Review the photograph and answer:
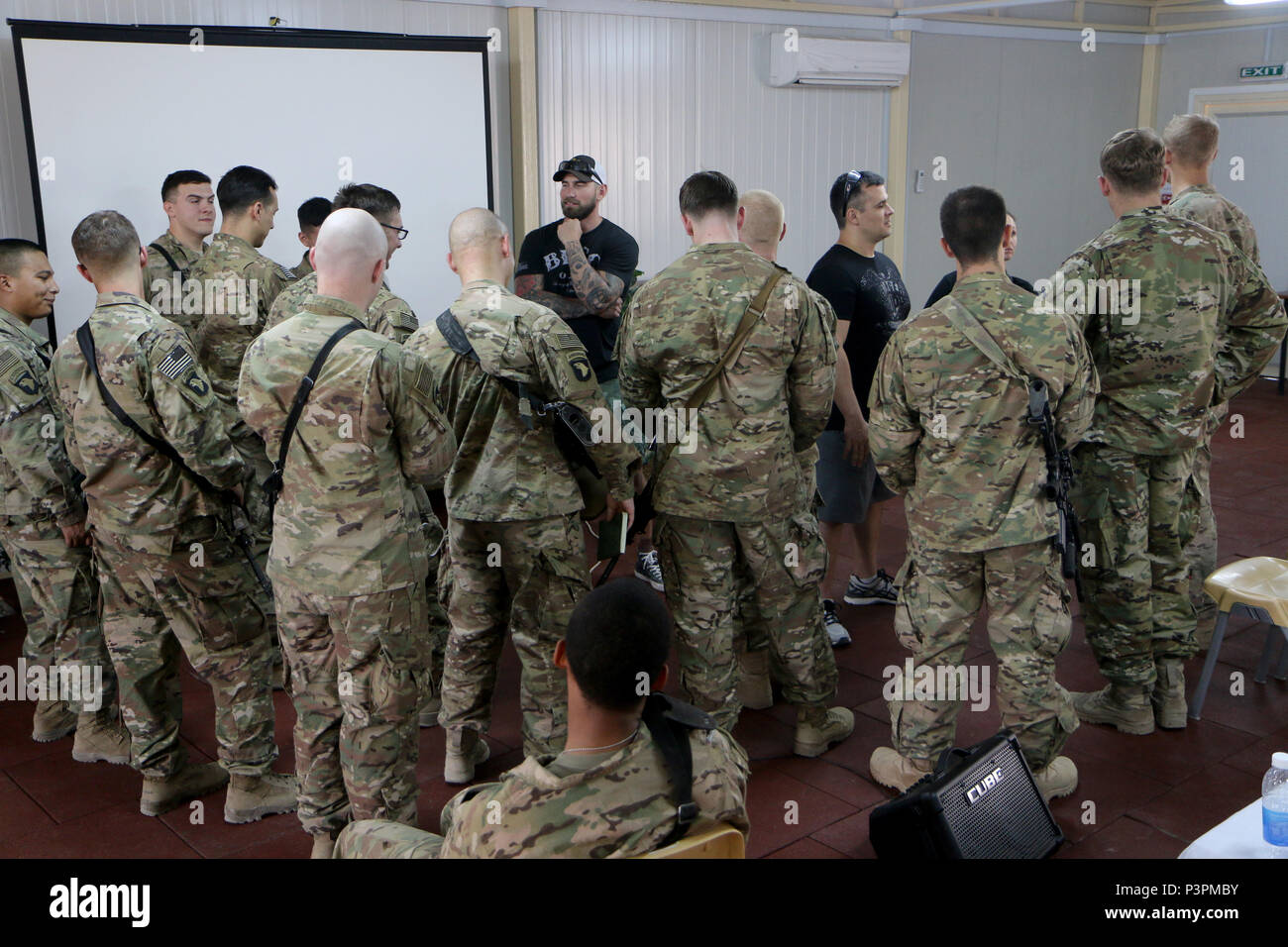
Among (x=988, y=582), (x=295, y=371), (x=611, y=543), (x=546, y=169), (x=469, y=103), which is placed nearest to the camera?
(x=295, y=371)

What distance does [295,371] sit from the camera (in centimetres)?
258

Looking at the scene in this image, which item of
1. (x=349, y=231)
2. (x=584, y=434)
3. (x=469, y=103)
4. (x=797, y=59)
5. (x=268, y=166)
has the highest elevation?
(x=797, y=59)

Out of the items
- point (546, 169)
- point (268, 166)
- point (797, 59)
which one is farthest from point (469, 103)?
point (797, 59)

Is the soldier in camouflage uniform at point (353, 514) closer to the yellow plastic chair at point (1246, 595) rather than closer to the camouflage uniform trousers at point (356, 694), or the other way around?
the camouflage uniform trousers at point (356, 694)

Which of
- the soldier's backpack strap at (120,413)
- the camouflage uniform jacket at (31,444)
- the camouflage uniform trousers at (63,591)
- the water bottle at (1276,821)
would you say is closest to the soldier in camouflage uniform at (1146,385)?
the water bottle at (1276,821)

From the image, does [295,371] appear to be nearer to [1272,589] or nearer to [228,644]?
[228,644]

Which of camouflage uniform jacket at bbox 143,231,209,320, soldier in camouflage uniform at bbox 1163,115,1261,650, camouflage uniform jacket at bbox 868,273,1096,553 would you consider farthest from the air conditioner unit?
camouflage uniform jacket at bbox 868,273,1096,553

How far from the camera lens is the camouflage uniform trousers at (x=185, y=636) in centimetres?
Result: 310

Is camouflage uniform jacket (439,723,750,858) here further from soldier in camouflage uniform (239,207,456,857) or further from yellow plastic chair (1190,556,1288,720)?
yellow plastic chair (1190,556,1288,720)

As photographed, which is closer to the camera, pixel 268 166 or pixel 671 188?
pixel 268 166

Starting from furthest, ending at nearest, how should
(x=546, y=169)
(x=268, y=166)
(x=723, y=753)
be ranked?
(x=546, y=169) → (x=268, y=166) → (x=723, y=753)

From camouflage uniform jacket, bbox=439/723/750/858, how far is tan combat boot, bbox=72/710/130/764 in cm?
233


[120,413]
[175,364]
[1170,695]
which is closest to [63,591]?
[120,413]

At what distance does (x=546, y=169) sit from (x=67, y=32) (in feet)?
8.81
